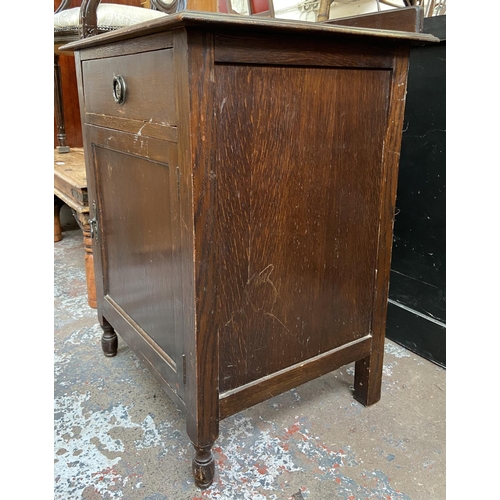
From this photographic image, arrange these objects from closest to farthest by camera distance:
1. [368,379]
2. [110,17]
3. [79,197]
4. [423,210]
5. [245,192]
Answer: [245,192], [368,379], [423,210], [79,197], [110,17]

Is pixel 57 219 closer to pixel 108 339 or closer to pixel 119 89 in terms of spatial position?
pixel 108 339

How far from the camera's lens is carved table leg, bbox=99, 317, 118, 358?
1538 mm

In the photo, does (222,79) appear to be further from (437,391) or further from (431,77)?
(437,391)

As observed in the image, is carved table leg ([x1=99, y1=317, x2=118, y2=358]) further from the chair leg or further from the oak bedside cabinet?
the chair leg

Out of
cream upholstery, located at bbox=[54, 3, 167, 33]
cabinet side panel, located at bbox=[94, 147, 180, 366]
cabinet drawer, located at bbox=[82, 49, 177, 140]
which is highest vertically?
cream upholstery, located at bbox=[54, 3, 167, 33]

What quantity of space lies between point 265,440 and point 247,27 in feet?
3.04

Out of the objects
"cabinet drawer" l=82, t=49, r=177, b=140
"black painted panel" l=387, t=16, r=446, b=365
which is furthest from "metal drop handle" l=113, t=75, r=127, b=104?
"black painted panel" l=387, t=16, r=446, b=365

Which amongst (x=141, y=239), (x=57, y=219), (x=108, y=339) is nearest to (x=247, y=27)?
(x=141, y=239)

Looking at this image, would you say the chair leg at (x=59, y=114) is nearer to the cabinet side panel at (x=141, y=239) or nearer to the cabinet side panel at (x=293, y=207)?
the cabinet side panel at (x=141, y=239)

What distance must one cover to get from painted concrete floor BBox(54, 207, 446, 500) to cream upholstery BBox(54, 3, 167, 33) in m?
1.33

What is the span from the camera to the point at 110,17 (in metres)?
1.96

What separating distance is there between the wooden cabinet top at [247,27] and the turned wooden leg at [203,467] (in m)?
0.83

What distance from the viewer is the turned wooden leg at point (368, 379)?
129 cm

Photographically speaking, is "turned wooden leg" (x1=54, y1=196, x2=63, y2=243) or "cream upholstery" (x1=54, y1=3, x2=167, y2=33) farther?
"turned wooden leg" (x1=54, y1=196, x2=63, y2=243)
